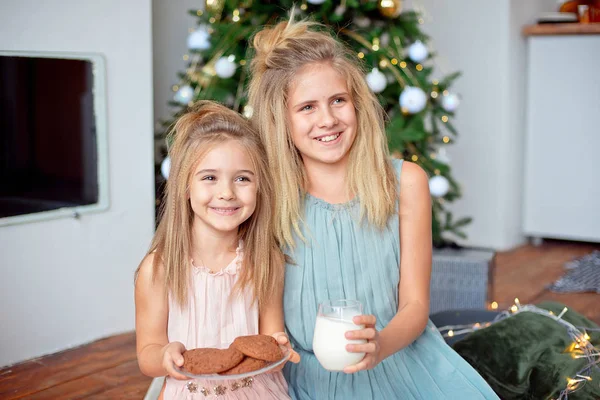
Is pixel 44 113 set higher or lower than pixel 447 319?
higher

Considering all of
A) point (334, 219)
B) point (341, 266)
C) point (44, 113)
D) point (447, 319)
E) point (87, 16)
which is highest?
point (87, 16)

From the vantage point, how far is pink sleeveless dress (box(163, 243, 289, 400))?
1.63 metres

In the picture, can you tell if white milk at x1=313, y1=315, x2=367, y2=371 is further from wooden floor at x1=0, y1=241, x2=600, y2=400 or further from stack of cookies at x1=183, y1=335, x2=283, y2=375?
wooden floor at x1=0, y1=241, x2=600, y2=400

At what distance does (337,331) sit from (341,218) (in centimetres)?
49

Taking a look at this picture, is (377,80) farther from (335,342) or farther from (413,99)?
(335,342)

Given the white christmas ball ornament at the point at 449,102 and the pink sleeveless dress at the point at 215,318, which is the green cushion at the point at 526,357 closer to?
the pink sleeveless dress at the point at 215,318

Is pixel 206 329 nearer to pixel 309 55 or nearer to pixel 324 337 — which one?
pixel 324 337

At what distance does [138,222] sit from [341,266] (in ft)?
5.04

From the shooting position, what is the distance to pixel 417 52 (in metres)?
3.19

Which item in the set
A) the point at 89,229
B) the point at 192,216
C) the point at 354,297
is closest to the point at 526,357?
the point at 354,297

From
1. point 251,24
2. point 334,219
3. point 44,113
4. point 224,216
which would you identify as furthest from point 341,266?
point 251,24

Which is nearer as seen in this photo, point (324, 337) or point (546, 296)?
point (324, 337)

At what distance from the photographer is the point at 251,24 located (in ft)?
10.7

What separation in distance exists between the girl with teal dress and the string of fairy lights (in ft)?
1.50
